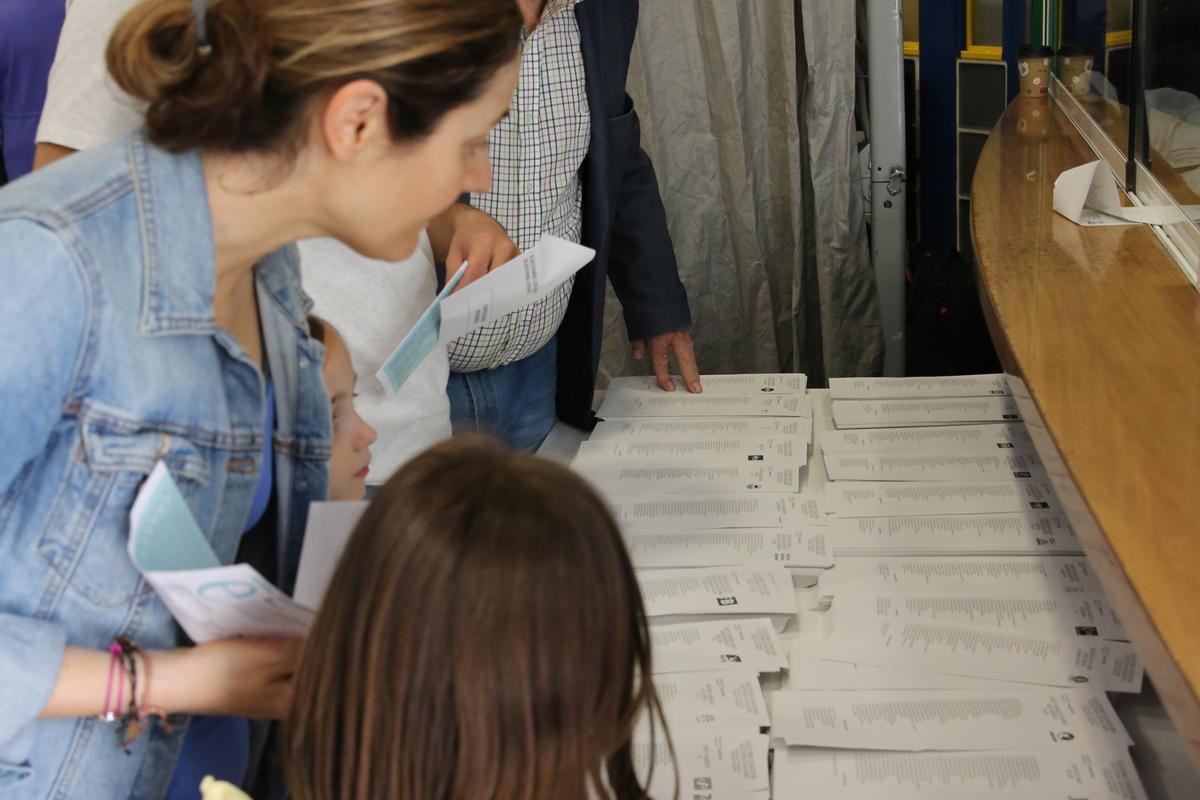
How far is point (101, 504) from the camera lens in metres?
1.02

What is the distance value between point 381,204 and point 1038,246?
143 centimetres

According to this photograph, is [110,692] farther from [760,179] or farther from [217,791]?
[760,179]

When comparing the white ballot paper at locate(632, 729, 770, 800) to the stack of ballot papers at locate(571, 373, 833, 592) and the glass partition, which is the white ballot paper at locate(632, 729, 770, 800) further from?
the glass partition

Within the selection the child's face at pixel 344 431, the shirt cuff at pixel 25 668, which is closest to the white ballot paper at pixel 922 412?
the child's face at pixel 344 431

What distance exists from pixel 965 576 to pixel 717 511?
0.40m

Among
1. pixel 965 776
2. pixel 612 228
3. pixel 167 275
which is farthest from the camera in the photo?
pixel 612 228

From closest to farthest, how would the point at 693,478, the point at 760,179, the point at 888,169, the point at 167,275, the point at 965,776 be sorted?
the point at 167,275 → the point at 965,776 → the point at 693,478 → the point at 888,169 → the point at 760,179

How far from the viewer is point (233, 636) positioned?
1091 mm

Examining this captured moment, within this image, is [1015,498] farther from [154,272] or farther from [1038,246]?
[154,272]

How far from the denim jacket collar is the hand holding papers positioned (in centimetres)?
40

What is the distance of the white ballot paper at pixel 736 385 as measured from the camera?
7.88 ft

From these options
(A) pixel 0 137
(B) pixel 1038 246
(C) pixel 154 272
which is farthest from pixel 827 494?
(A) pixel 0 137

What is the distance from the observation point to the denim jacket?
924mm

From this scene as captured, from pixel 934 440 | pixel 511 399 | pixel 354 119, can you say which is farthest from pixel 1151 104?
pixel 354 119
